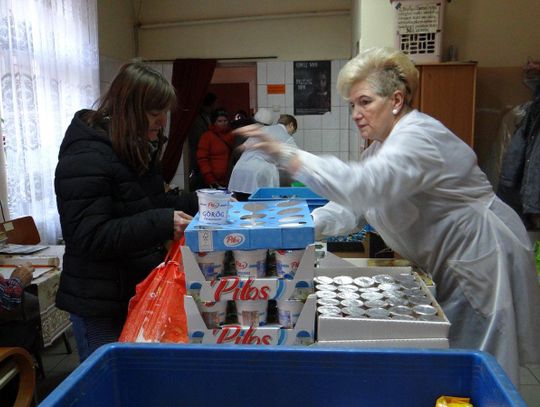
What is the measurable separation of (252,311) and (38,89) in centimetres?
323

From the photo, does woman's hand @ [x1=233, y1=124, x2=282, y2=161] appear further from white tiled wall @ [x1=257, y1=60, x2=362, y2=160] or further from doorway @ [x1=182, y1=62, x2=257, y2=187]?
doorway @ [x1=182, y1=62, x2=257, y2=187]

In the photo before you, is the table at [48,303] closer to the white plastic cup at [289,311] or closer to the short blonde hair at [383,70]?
the white plastic cup at [289,311]

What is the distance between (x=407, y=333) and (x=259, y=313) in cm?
33

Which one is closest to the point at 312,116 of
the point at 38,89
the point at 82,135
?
the point at 38,89

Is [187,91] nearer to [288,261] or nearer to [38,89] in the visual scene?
[38,89]

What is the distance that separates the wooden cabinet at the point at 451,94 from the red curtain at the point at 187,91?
330 centimetres

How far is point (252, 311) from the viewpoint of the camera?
1.13 metres

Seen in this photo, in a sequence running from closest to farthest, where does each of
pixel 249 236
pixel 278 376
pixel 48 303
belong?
pixel 278 376 → pixel 249 236 → pixel 48 303

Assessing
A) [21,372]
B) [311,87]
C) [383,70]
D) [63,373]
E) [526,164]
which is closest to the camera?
[383,70]

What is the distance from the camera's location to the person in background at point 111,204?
1385 mm

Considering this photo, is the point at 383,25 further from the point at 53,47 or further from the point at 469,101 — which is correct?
the point at 53,47

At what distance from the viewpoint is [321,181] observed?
45.1 inches

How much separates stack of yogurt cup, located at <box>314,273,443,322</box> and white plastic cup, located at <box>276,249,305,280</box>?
0.12 m

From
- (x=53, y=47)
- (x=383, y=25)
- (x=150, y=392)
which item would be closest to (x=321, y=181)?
(x=150, y=392)
